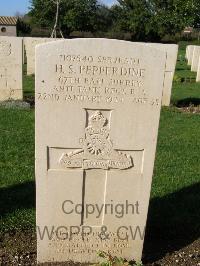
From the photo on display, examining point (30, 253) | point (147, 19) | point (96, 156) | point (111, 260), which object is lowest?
point (30, 253)

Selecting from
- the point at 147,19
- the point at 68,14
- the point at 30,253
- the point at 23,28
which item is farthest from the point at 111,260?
the point at 23,28

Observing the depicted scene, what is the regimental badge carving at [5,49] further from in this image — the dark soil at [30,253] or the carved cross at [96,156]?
the carved cross at [96,156]

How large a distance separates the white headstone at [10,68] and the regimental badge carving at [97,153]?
739 centimetres

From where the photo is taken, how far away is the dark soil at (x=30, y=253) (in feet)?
12.5

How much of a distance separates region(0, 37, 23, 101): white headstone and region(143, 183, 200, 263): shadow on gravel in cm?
643

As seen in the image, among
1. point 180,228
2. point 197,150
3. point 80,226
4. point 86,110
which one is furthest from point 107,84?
point 197,150

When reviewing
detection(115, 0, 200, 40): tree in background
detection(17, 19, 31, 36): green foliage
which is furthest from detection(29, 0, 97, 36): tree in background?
detection(115, 0, 200, 40): tree in background

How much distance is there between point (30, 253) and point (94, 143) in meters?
1.21

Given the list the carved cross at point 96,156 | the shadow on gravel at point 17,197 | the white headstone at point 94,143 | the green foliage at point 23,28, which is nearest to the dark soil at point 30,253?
the white headstone at point 94,143

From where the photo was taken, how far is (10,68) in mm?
10633

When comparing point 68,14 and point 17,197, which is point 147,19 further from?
point 17,197

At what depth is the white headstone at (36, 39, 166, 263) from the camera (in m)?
3.31

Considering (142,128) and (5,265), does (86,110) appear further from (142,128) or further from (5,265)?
(5,265)

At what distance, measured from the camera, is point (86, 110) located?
3.41 metres
